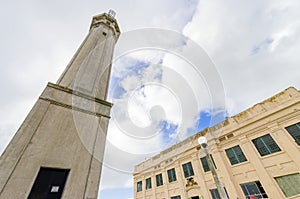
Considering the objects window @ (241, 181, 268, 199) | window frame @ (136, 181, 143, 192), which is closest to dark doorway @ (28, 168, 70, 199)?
window @ (241, 181, 268, 199)

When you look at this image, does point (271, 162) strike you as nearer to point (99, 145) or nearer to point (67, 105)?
point (99, 145)

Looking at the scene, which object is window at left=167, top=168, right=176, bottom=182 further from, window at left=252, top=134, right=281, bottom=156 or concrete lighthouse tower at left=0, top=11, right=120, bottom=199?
concrete lighthouse tower at left=0, top=11, right=120, bottom=199

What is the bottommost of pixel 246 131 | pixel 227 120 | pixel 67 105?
pixel 67 105

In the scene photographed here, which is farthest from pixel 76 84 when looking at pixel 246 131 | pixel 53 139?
pixel 246 131

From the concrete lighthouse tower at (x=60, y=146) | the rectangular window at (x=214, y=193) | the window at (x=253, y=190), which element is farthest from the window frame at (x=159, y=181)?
the concrete lighthouse tower at (x=60, y=146)

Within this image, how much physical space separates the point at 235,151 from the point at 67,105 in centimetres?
1434

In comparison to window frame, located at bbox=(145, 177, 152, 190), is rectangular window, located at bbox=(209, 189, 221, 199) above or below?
below

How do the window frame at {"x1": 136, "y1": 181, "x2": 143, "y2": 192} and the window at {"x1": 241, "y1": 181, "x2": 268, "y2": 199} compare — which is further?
the window frame at {"x1": 136, "y1": 181, "x2": 143, "y2": 192}

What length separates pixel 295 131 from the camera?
10.1 m

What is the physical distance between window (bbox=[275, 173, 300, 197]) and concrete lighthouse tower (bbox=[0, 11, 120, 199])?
1263 centimetres

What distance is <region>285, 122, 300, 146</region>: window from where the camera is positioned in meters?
9.91

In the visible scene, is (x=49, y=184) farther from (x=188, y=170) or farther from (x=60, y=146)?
(x=188, y=170)

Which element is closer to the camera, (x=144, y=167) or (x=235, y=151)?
(x=235, y=151)

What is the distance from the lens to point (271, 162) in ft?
34.6
